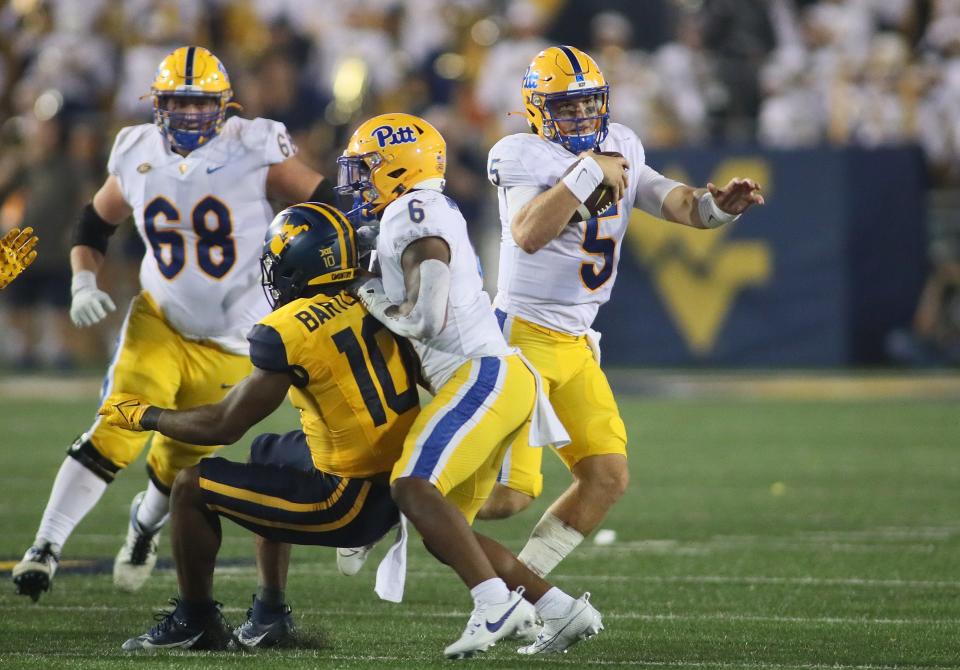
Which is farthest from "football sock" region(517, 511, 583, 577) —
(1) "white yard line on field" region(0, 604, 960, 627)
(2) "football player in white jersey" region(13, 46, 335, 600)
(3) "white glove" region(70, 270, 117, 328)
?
(3) "white glove" region(70, 270, 117, 328)

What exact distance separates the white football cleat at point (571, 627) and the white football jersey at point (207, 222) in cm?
195

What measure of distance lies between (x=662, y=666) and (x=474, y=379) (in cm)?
95

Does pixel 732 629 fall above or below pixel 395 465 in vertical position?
below

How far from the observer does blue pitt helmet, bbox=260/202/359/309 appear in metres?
4.70

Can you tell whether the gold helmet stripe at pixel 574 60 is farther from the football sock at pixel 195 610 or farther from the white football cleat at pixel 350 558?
the football sock at pixel 195 610

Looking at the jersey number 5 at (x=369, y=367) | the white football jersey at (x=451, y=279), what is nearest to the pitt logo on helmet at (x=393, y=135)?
the white football jersey at (x=451, y=279)

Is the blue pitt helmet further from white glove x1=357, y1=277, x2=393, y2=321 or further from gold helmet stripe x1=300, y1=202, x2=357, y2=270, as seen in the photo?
white glove x1=357, y1=277, x2=393, y2=321

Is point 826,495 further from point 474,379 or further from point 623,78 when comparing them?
point 623,78

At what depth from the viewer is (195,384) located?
6090 millimetres

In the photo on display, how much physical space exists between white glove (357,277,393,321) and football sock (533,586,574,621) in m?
0.93

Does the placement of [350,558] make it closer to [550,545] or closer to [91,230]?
[550,545]

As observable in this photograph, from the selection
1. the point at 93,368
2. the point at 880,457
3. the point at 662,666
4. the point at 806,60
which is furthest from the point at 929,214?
the point at 662,666

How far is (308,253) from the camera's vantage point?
4.70 meters

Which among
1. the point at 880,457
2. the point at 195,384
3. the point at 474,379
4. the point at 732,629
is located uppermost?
the point at 474,379
